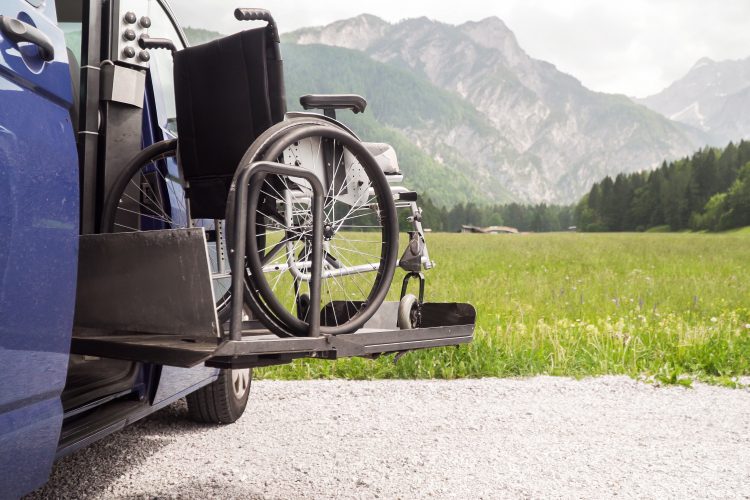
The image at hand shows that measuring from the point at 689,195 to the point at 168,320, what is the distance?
307 ft

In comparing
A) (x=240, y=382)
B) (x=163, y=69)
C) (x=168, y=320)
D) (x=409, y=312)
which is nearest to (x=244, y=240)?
(x=168, y=320)

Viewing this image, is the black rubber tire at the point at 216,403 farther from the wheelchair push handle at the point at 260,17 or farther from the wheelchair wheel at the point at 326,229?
the wheelchair push handle at the point at 260,17

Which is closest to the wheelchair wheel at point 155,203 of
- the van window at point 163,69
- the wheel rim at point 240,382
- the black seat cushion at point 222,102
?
the black seat cushion at point 222,102

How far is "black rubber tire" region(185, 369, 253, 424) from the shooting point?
385cm

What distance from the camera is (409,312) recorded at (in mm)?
2812

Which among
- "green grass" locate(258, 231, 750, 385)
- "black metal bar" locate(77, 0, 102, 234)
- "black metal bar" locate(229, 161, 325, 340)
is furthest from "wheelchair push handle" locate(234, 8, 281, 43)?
"green grass" locate(258, 231, 750, 385)

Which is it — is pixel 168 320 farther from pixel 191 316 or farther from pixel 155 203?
pixel 155 203

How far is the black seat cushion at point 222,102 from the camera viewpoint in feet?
7.88

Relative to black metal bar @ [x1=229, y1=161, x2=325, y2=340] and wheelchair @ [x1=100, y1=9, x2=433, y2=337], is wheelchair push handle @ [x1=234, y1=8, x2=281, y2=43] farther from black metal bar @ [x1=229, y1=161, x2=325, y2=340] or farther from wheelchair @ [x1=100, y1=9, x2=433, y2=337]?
black metal bar @ [x1=229, y1=161, x2=325, y2=340]

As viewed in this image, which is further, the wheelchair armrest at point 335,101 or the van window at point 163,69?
the van window at point 163,69

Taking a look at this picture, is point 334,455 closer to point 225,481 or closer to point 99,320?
point 225,481

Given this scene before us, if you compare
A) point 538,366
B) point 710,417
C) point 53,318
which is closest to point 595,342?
point 538,366

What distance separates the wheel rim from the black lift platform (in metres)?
1.46

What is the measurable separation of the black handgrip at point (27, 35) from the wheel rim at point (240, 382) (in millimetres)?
2269
